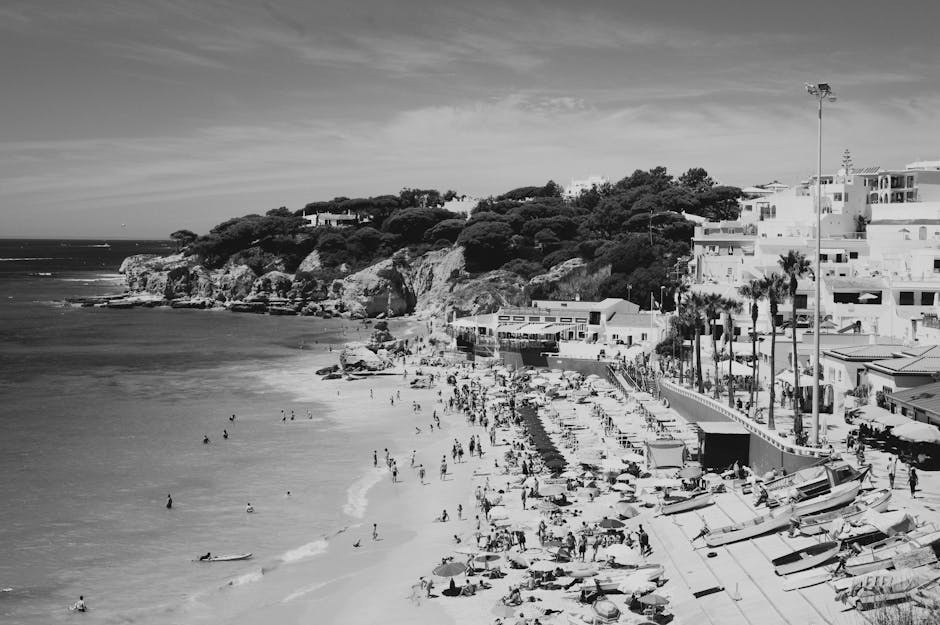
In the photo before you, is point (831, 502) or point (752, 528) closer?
point (752, 528)

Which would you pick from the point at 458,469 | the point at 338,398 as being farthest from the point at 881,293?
the point at 338,398

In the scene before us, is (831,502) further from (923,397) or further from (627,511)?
(923,397)

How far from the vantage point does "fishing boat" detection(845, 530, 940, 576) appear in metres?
18.0

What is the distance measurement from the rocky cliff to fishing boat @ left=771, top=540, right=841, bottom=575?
204 ft

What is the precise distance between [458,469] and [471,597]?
1441 cm

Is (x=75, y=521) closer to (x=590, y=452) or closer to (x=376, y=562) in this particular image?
(x=376, y=562)

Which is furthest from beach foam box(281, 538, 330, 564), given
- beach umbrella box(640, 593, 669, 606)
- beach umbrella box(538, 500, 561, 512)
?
beach umbrella box(640, 593, 669, 606)

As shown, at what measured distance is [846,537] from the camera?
19.8 meters

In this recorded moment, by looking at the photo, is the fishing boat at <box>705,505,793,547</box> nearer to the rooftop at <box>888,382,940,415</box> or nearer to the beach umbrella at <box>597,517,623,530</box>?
the beach umbrella at <box>597,517,623,530</box>

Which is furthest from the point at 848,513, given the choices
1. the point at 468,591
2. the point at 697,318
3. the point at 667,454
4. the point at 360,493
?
the point at 697,318

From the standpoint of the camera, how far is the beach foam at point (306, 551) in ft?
87.0

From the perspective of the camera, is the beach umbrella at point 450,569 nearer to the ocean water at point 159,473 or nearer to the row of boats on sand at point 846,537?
the ocean water at point 159,473

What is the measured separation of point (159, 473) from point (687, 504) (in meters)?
21.2

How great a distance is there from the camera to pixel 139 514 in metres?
30.7
